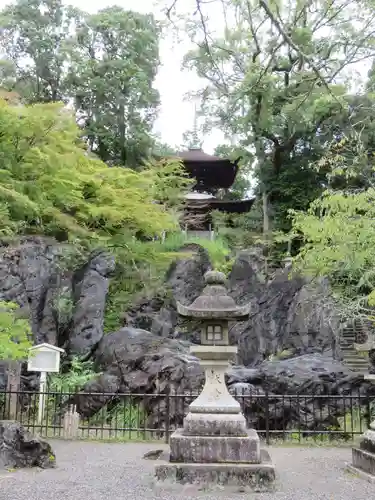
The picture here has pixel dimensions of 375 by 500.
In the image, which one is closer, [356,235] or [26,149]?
[356,235]

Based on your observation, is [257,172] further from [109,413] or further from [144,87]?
[109,413]

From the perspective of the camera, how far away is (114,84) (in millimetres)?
22250

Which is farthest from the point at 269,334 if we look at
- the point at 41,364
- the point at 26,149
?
the point at 26,149

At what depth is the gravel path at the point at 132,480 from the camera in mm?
5305

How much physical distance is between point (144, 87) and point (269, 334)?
42.8 feet

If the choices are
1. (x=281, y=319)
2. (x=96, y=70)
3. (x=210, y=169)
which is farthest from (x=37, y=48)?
(x=281, y=319)

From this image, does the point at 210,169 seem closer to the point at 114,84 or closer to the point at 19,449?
the point at 114,84

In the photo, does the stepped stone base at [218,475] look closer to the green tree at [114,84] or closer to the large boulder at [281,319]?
the large boulder at [281,319]

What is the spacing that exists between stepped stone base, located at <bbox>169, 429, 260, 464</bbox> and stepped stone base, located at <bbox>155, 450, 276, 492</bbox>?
14 centimetres

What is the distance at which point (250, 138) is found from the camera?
2323 centimetres

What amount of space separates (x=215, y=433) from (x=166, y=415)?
3.32m

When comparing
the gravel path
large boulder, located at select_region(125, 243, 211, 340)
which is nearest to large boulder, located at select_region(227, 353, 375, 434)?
the gravel path

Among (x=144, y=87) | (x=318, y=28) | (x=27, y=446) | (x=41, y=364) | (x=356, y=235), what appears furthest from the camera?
(x=144, y=87)

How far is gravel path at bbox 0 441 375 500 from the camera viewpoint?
530 cm
